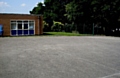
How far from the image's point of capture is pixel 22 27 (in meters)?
35.1

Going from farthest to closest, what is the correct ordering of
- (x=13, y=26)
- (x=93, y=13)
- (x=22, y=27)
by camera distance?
(x=93, y=13), (x=22, y=27), (x=13, y=26)

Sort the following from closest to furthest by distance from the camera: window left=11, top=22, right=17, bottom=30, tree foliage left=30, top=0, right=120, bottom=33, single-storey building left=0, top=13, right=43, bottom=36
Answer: single-storey building left=0, top=13, right=43, bottom=36 < window left=11, top=22, right=17, bottom=30 < tree foliage left=30, top=0, right=120, bottom=33

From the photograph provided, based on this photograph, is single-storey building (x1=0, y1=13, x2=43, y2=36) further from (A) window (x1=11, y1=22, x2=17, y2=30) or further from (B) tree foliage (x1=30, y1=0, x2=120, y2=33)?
(B) tree foliage (x1=30, y1=0, x2=120, y2=33)

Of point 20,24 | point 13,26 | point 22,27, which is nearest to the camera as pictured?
point 13,26

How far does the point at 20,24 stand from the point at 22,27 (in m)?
0.63

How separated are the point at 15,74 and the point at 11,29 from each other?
1068 inches

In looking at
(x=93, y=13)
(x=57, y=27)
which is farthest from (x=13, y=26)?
(x=57, y=27)

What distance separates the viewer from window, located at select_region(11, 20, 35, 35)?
113ft

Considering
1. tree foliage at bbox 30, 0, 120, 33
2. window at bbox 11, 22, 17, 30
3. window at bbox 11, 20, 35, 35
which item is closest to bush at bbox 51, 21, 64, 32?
tree foliage at bbox 30, 0, 120, 33

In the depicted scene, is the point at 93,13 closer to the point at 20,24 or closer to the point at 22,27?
the point at 22,27

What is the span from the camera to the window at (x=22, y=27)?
34438 mm

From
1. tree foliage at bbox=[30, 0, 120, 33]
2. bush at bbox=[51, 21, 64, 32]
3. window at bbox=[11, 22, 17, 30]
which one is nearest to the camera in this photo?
window at bbox=[11, 22, 17, 30]

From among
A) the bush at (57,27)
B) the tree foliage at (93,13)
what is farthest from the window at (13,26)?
the bush at (57,27)

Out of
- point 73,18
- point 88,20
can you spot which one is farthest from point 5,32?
point 88,20
